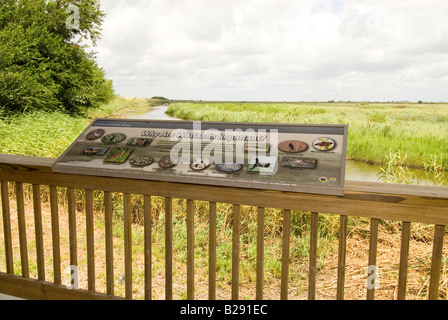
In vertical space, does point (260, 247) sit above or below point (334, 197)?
below

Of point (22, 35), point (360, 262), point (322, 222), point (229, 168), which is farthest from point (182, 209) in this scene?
point (22, 35)

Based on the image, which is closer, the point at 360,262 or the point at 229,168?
the point at 229,168

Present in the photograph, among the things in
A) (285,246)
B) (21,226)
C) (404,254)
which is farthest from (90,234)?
(404,254)

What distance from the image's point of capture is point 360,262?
243 centimetres

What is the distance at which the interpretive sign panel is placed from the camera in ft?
3.22

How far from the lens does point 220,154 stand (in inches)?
42.8

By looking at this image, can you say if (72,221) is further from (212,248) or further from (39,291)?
(212,248)

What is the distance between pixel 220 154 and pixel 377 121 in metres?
7.75

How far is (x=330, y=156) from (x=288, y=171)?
0.39 ft

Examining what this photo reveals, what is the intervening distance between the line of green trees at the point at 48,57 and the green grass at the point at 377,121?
2.67 metres

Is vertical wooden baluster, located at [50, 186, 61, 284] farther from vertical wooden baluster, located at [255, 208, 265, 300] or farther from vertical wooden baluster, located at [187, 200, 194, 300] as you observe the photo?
vertical wooden baluster, located at [255, 208, 265, 300]

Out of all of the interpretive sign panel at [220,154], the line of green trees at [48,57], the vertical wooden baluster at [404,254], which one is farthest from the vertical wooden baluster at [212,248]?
the line of green trees at [48,57]

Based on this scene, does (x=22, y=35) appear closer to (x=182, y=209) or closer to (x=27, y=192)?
(x=27, y=192)

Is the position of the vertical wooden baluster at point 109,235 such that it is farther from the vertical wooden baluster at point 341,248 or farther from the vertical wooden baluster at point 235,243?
the vertical wooden baluster at point 341,248
